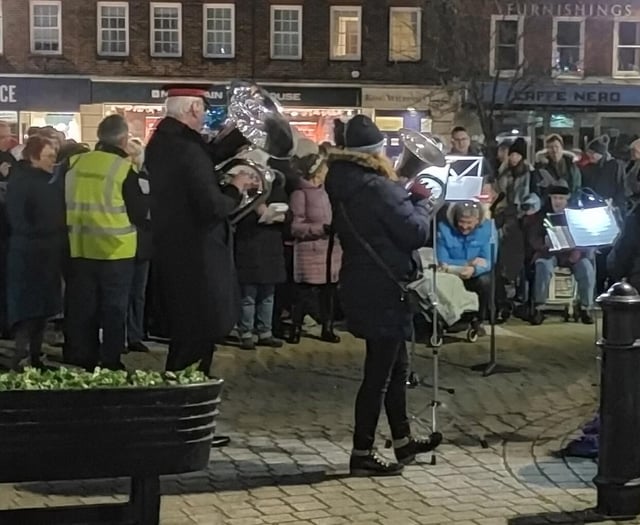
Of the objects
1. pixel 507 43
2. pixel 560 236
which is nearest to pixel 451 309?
pixel 560 236

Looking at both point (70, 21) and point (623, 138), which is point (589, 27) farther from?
point (70, 21)

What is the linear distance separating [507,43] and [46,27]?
13401mm

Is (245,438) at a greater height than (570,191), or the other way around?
(570,191)

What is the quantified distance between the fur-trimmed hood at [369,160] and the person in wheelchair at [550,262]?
259 inches

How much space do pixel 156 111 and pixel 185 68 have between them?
81.5 inches

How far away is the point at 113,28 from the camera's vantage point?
34906 mm

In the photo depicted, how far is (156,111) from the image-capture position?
33844 millimetres

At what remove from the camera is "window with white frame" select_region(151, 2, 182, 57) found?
115 ft

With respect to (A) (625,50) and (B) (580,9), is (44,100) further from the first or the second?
(A) (625,50)

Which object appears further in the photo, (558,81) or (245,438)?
(558,81)

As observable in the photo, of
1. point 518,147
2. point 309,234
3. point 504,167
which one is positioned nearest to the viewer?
point 309,234

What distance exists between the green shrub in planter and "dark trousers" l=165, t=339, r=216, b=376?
1.61 m

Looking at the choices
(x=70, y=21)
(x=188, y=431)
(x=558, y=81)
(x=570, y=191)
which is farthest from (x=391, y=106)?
(x=188, y=431)

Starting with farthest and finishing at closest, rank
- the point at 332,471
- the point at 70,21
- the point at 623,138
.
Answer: the point at 70,21 < the point at 623,138 < the point at 332,471
